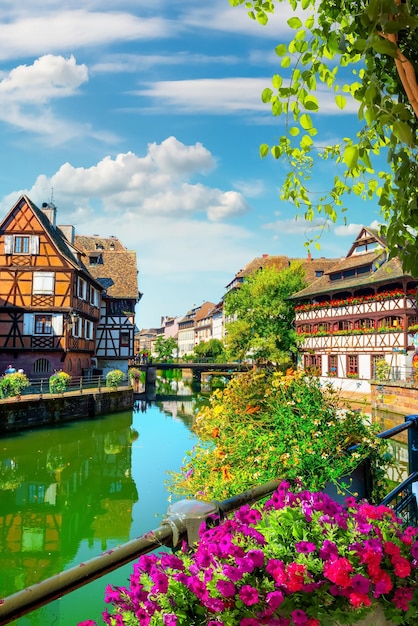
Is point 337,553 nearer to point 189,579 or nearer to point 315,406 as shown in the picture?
point 189,579

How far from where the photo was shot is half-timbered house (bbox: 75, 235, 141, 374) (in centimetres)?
4203

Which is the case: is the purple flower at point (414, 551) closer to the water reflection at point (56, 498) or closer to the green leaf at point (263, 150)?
the green leaf at point (263, 150)

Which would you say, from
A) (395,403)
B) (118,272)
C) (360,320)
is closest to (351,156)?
(395,403)

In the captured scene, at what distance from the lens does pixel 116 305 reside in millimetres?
A: 43594

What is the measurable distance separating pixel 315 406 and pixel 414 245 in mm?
1984

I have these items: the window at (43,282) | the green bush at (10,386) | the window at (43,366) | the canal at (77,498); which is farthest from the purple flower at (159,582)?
the window at (43,282)

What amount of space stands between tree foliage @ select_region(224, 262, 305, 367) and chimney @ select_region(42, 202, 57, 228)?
16.8m

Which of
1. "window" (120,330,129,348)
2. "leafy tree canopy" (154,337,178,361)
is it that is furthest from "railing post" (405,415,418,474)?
"leafy tree canopy" (154,337,178,361)

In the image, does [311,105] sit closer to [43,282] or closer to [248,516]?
[248,516]

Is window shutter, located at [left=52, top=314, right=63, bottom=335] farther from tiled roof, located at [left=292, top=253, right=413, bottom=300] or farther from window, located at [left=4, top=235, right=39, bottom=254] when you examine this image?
tiled roof, located at [left=292, top=253, right=413, bottom=300]

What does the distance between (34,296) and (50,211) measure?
30.3ft

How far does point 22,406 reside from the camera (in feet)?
77.7

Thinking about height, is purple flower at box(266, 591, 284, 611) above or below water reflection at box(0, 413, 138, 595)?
above

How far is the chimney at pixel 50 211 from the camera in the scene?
38.3 m
